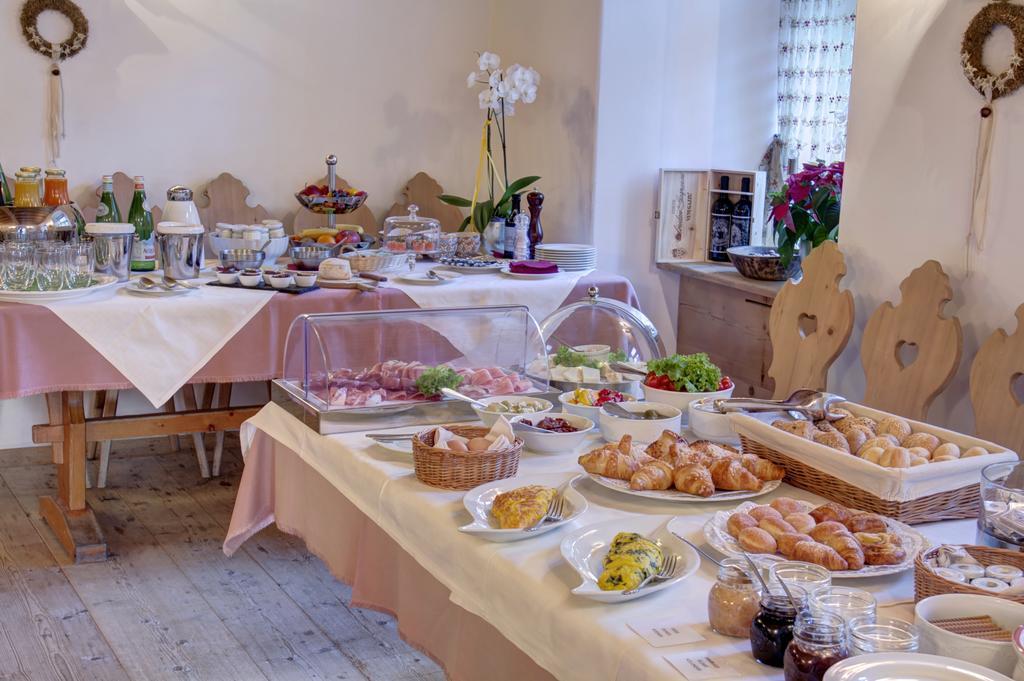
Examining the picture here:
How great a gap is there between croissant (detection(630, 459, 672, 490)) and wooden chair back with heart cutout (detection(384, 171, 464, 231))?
3.29m

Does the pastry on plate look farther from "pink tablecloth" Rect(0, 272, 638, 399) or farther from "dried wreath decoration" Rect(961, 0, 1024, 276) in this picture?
"pink tablecloth" Rect(0, 272, 638, 399)

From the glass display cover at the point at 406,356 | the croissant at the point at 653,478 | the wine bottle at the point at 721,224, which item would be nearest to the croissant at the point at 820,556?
the croissant at the point at 653,478

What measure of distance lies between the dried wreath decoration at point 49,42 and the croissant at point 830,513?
12.0 feet

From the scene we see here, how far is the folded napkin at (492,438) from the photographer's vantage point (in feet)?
5.90

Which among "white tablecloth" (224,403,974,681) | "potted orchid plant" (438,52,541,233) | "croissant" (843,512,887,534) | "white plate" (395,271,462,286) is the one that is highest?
"potted orchid plant" (438,52,541,233)

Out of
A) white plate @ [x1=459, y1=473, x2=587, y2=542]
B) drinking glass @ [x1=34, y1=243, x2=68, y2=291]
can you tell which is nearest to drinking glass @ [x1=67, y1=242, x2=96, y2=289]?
drinking glass @ [x1=34, y1=243, x2=68, y2=291]

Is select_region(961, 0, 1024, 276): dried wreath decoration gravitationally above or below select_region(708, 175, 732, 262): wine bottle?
above

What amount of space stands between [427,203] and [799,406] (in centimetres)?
315

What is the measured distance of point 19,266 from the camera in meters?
3.18

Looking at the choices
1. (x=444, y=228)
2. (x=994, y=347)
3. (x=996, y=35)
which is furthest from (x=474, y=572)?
(x=444, y=228)

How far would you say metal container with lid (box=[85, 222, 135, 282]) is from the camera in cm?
345

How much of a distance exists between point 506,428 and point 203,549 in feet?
6.16

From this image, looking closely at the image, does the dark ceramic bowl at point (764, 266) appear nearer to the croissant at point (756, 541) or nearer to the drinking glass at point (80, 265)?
the drinking glass at point (80, 265)

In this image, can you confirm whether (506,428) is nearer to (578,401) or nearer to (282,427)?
(578,401)
